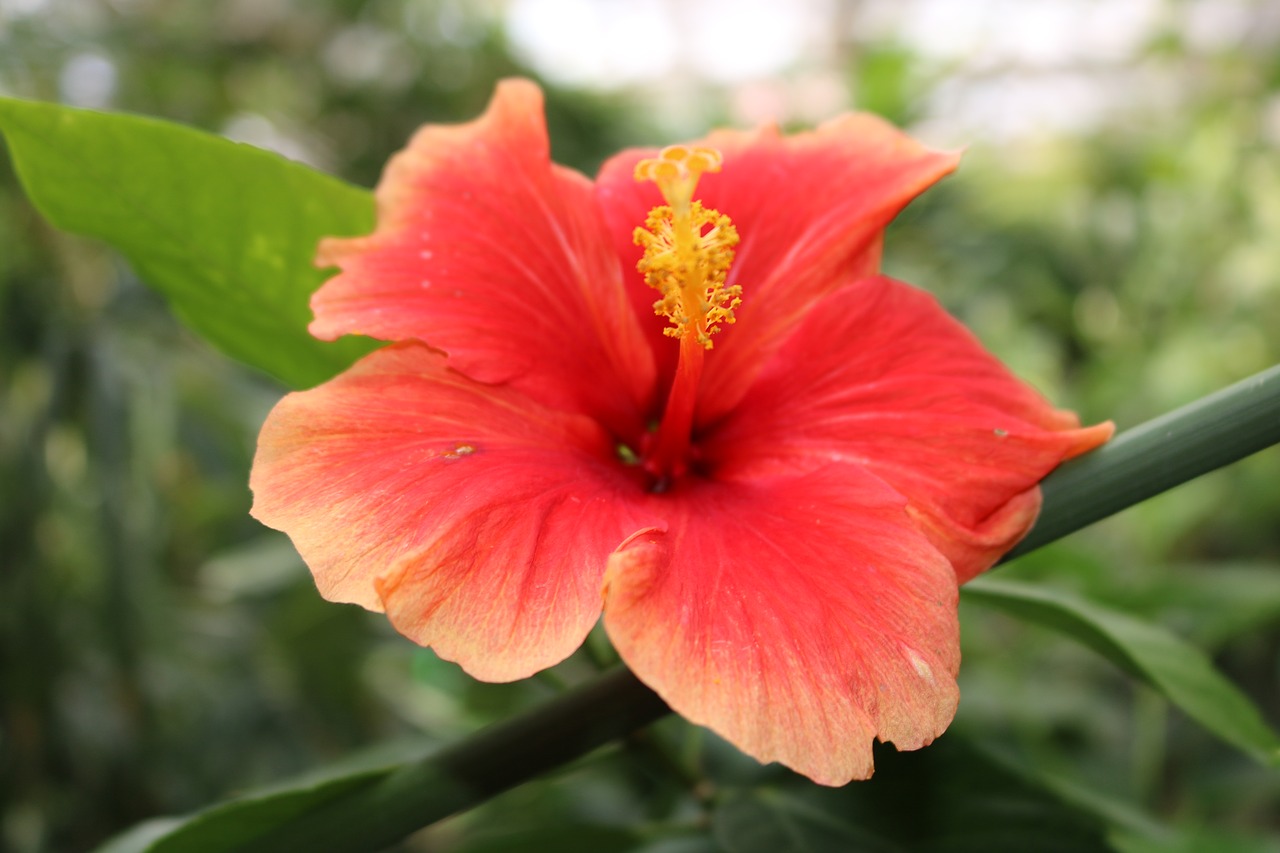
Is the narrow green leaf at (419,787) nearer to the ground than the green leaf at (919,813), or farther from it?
farther from it

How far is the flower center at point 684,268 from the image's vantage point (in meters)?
0.56

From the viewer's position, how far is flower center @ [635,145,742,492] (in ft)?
1.84

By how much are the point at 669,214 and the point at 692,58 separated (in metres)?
5.87

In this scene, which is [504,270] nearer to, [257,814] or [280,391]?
[257,814]

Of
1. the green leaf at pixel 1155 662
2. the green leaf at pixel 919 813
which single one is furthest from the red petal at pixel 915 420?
the green leaf at pixel 919 813

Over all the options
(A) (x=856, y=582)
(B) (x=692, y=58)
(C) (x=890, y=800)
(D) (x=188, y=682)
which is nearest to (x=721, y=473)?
(A) (x=856, y=582)

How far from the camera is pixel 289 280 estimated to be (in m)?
0.65

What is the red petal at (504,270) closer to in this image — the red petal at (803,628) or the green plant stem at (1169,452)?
the red petal at (803,628)

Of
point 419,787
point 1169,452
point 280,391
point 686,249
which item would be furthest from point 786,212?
point 280,391

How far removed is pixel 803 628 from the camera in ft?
1.37

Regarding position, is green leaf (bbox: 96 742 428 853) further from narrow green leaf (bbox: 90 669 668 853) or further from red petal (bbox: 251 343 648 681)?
red petal (bbox: 251 343 648 681)

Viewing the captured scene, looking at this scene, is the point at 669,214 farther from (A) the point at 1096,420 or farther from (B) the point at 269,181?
(A) the point at 1096,420

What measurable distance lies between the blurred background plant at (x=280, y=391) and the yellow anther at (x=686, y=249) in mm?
295

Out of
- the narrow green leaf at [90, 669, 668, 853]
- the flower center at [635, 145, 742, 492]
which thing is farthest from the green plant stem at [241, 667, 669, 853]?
the flower center at [635, 145, 742, 492]
